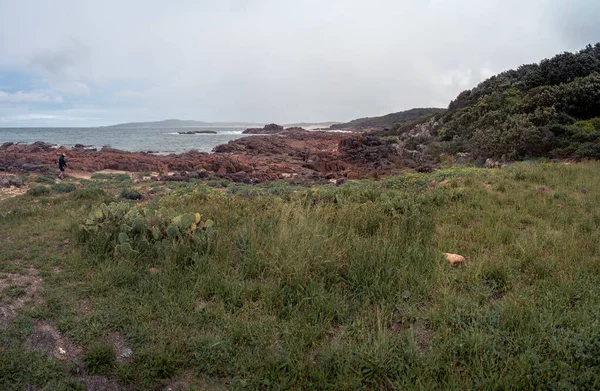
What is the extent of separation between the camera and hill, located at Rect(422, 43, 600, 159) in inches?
603

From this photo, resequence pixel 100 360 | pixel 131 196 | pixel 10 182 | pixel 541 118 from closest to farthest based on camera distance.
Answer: pixel 100 360
pixel 131 196
pixel 10 182
pixel 541 118

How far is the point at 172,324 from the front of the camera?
347 cm

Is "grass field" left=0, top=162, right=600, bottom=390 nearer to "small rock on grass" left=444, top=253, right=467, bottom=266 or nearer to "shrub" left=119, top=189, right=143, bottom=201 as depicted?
"small rock on grass" left=444, top=253, right=467, bottom=266

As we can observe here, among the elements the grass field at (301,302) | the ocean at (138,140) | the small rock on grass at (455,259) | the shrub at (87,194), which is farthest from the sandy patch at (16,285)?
the ocean at (138,140)

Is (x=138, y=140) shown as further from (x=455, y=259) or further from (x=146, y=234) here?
(x=455, y=259)

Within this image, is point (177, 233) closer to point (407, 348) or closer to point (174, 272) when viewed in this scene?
point (174, 272)

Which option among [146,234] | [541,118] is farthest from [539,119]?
[146,234]

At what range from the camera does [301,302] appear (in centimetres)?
370

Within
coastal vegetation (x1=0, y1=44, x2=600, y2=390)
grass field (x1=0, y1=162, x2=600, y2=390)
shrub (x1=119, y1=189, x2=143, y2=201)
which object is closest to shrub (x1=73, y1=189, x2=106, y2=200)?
shrub (x1=119, y1=189, x2=143, y2=201)

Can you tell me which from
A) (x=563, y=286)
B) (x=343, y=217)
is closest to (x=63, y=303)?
(x=343, y=217)

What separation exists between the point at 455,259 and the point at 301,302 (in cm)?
213

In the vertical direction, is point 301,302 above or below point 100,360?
above

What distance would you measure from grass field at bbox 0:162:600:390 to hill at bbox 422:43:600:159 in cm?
1073

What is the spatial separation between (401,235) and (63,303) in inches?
163
